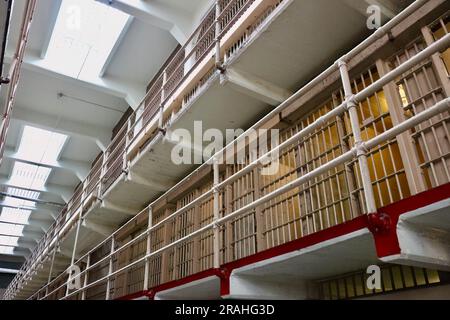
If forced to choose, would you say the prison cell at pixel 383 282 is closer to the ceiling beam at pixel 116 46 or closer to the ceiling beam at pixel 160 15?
the ceiling beam at pixel 160 15

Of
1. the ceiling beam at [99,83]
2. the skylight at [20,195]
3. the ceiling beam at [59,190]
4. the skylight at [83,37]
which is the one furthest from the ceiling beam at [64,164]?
the skylight at [83,37]

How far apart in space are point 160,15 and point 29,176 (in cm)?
829

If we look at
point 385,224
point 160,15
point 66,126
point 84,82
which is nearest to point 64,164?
point 66,126

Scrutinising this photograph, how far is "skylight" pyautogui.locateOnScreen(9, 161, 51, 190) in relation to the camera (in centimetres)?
1219

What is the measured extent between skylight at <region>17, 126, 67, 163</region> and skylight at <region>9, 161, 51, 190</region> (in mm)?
679

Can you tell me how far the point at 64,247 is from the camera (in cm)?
1035

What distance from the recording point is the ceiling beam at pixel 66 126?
9.54 m

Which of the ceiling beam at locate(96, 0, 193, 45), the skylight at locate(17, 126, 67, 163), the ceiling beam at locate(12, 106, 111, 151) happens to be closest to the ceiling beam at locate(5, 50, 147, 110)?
the ceiling beam at locate(12, 106, 111, 151)

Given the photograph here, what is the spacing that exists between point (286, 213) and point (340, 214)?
639mm

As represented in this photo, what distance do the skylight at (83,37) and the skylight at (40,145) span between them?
122 inches

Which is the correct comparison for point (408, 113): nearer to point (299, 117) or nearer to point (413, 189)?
point (413, 189)

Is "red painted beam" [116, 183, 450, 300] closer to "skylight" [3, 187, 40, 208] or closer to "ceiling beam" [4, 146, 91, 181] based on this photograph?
"ceiling beam" [4, 146, 91, 181]
